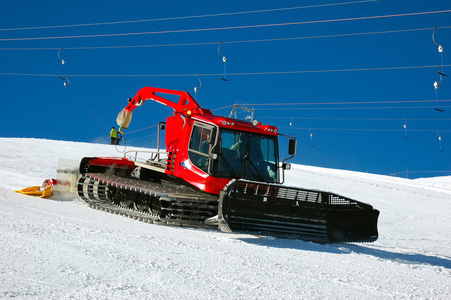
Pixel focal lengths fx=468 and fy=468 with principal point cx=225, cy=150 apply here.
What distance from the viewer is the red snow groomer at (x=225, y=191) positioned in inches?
323

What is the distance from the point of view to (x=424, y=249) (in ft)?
32.3

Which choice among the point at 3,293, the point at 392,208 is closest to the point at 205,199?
the point at 3,293

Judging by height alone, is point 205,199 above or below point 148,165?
below

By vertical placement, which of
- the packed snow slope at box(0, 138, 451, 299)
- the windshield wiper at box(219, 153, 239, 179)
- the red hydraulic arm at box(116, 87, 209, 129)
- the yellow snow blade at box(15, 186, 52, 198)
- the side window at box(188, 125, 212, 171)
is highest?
the red hydraulic arm at box(116, 87, 209, 129)

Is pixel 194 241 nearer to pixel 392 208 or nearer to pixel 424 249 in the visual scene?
pixel 424 249

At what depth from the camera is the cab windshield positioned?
9.50 metres

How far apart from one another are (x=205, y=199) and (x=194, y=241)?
6.44ft

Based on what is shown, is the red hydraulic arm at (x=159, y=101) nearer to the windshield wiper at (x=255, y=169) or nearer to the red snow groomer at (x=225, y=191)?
the red snow groomer at (x=225, y=191)

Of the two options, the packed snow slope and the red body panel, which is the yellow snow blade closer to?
the packed snow slope

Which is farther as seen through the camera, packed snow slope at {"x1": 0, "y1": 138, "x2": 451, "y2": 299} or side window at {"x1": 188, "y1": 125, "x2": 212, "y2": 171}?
side window at {"x1": 188, "y1": 125, "x2": 212, "y2": 171}

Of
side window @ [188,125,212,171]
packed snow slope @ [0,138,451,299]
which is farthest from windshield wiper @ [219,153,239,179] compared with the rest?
packed snow slope @ [0,138,451,299]

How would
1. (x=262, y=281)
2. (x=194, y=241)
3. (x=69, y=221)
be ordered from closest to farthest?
(x=262, y=281)
(x=194, y=241)
(x=69, y=221)

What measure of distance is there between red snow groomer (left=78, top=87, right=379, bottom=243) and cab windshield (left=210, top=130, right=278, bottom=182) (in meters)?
0.02

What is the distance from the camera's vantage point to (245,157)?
975cm
